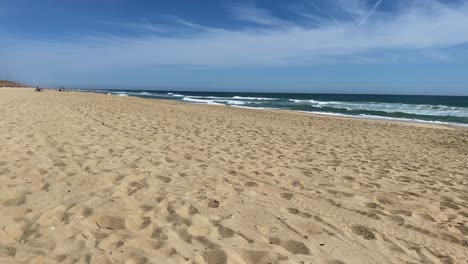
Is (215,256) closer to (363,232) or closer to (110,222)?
(110,222)

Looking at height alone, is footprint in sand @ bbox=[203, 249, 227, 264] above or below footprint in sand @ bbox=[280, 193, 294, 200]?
above

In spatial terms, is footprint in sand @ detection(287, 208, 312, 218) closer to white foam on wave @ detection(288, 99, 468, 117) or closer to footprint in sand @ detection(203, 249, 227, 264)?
footprint in sand @ detection(203, 249, 227, 264)

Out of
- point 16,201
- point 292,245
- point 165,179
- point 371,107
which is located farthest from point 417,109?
point 16,201

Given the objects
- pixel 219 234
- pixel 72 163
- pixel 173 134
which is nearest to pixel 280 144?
pixel 173 134

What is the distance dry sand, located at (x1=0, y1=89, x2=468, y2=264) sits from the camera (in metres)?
3.04

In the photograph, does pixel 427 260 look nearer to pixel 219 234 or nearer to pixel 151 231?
pixel 219 234

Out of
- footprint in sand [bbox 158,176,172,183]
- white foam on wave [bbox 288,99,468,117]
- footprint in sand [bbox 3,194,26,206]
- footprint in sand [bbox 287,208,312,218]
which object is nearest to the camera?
footprint in sand [bbox 3,194,26,206]

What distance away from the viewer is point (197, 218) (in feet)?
11.9

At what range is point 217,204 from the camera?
4.06 meters

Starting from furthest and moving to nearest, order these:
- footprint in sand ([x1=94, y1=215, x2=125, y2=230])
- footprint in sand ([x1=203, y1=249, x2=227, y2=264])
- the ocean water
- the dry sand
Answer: the ocean water
footprint in sand ([x1=94, y1=215, x2=125, y2=230])
the dry sand
footprint in sand ([x1=203, y1=249, x2=227, y2=264])

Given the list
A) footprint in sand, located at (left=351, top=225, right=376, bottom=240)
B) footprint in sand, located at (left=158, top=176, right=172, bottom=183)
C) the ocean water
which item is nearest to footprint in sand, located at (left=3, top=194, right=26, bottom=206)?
footprint in sand, located at (left=158, top=176, right=172, bottom=183)

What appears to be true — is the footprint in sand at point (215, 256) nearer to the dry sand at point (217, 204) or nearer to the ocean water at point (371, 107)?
the dry sand at point (217, 204)

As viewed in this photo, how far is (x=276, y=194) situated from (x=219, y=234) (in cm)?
142

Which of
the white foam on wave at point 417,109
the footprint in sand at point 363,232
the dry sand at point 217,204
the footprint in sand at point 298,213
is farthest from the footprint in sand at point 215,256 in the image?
the white foam on wave at point 417,109
